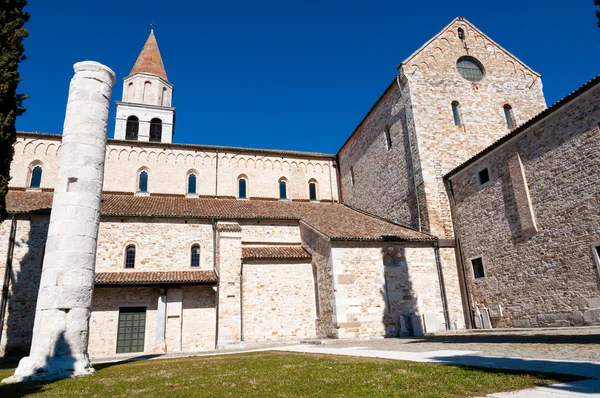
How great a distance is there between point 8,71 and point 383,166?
1909cm

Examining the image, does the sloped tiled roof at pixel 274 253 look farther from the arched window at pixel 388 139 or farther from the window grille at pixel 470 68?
the window grille at pixel 470 68

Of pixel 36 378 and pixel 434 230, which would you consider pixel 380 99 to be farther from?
pixel 36 378

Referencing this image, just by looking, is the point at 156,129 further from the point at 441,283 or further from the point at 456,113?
the point at 441,283

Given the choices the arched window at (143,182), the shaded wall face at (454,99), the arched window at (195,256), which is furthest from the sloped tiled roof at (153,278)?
the shaded wall face at (454,99)

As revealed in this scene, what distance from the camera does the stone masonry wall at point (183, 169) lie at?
24.0m

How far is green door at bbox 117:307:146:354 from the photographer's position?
1808 centimetres

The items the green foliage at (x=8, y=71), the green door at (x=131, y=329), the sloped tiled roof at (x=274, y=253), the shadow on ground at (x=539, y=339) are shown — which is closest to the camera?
the shadow on ground at (x=539, y=339)

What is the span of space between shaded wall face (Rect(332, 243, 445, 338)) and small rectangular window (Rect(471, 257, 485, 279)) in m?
1.79

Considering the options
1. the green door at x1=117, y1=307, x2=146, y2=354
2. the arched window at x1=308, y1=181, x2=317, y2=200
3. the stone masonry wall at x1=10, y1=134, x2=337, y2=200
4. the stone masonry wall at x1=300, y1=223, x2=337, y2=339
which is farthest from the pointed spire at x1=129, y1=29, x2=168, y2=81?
the green door at x1=117, y1=307, x2=146, y2=354

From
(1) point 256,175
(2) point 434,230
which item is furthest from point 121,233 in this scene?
(2) point 434,230

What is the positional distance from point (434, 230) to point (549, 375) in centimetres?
1477

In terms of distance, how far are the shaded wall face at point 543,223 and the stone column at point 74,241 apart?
15.7 m

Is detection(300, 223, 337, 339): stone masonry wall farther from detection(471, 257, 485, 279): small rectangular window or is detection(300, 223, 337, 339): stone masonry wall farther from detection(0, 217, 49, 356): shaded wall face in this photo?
detection(0, 217, 49, 356): shaded wall face

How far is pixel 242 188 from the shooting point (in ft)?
90.1
